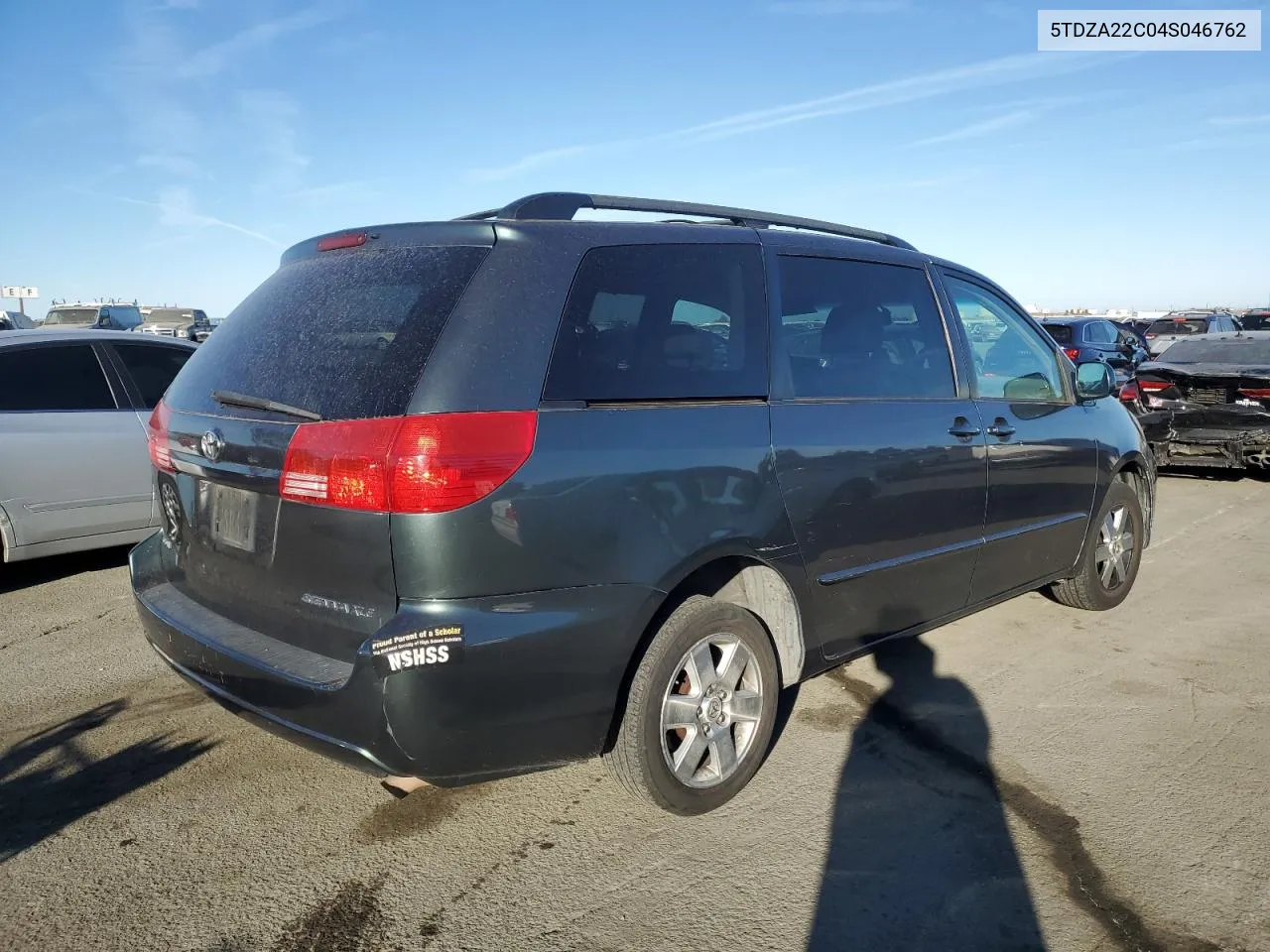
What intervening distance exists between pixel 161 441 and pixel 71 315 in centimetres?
2399

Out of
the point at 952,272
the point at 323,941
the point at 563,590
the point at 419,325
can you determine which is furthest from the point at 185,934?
the point at 952,272

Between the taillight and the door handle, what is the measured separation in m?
2.39

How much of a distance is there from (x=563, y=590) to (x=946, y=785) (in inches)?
64.1

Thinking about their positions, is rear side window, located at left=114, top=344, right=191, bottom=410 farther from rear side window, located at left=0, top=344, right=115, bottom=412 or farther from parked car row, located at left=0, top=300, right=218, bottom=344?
parked car row, located at left=0, top=300, right=218, bottom=344

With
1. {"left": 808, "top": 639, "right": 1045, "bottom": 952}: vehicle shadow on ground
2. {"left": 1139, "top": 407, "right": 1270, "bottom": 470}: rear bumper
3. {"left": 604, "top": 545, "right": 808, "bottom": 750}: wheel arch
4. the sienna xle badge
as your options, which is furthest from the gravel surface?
{"left": 1139, "top": 407, "right": 1270, "bottom": 470}: rear bumper

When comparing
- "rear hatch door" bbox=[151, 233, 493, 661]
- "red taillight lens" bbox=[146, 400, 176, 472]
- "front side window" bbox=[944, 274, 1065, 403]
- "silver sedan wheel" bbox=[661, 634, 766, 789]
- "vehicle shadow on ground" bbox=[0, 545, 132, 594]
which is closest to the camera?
"rear hatch door" bbox=[151, 233, 493, 661]

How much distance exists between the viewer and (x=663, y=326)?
2854 mm

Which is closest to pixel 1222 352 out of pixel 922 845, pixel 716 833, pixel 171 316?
pixel 922 845

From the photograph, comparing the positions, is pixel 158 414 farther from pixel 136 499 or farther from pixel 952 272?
pixel 952 272

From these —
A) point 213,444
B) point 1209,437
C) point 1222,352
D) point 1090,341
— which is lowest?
point 1209,437

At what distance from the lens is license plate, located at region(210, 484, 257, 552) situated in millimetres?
2637

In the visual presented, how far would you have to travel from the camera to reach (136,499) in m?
5.63

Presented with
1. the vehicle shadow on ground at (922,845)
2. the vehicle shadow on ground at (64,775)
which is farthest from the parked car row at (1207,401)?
the vehicle shadow on ground at (64,775)

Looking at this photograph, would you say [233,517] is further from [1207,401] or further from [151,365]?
[1207,401]
